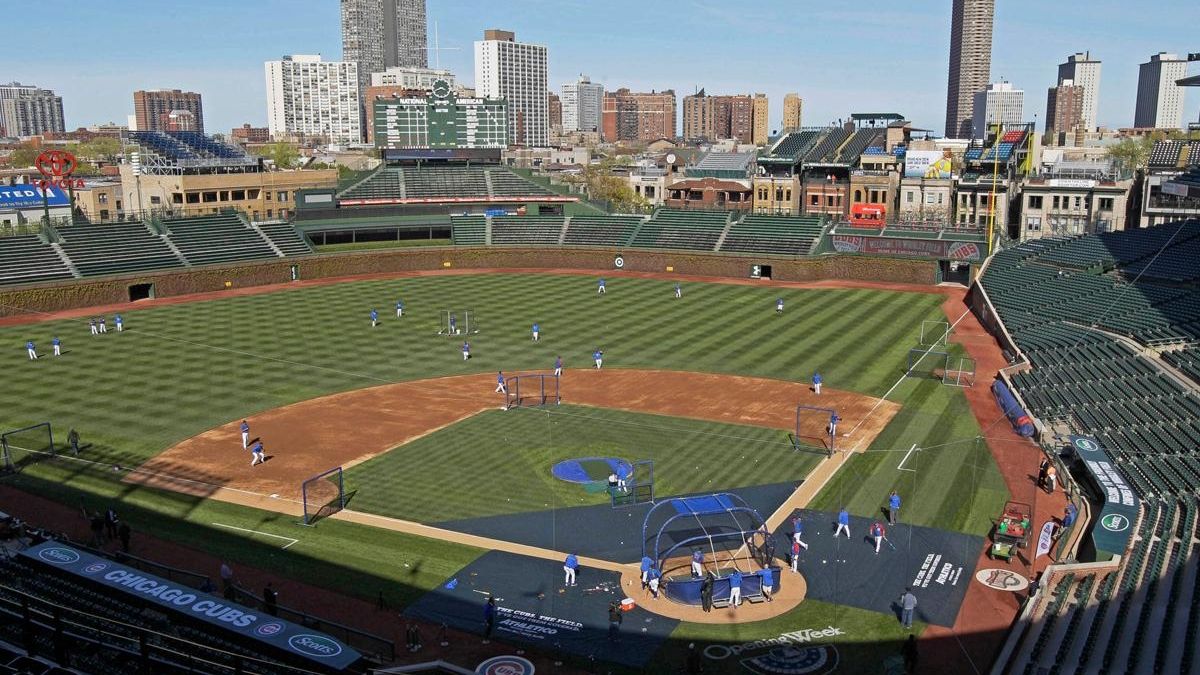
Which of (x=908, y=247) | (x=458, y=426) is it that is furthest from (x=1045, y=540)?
(x=908, y=247)

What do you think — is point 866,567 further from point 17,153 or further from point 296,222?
point 17,153

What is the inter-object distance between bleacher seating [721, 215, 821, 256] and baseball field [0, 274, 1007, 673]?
17.2 metres

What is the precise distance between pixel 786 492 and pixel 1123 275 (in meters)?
38.2

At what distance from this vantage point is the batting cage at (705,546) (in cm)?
2414

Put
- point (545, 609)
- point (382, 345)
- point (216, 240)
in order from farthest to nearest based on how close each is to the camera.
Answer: point (216, 240), point (382, 345), point (545, 609)

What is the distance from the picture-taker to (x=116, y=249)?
236 ft

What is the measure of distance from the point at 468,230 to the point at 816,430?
189 ft

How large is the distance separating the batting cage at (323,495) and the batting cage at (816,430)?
54.4ft

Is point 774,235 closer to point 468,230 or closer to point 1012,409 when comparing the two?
point 468,230

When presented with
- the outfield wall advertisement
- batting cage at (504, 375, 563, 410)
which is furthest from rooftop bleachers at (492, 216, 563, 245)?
batting cage at (504, 375, 563, 410)

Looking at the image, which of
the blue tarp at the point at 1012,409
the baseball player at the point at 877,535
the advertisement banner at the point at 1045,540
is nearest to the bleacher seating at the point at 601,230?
the blue tarp at the point at 1012,409

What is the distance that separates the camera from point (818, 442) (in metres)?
36.1

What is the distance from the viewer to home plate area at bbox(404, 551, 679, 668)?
72.3ft

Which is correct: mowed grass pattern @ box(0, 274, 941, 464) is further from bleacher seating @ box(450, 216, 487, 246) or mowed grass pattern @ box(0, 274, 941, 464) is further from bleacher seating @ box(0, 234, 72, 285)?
bleacher seating @ box(450, 216, 487, 246)
